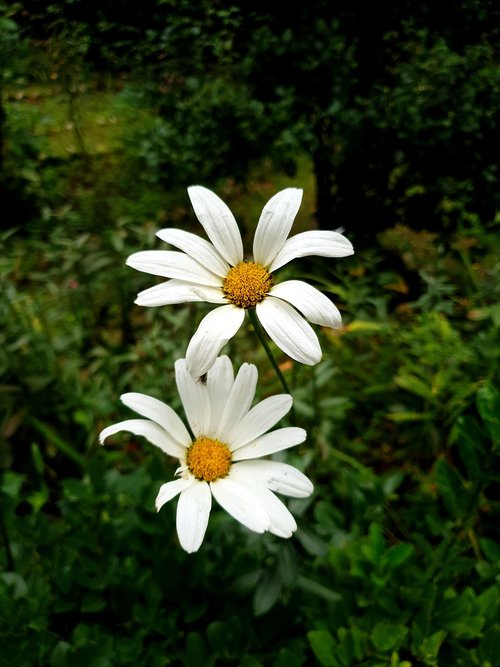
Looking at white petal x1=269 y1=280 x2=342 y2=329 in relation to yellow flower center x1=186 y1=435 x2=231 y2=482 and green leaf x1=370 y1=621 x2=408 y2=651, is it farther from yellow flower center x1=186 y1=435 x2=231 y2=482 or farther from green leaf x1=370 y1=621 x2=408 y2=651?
green leaf x1=370 y1=621 x2=408 y2=651

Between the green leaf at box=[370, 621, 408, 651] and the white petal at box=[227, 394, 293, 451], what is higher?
the white petal at box=[227, 394, 293, 451]

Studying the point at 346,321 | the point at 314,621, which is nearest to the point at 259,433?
the point at 314,621

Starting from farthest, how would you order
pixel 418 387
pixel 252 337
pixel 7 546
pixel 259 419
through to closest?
1. pixel 252 337
2. pixel 418 387
3. pixel 7 546
4. pixel 259 419

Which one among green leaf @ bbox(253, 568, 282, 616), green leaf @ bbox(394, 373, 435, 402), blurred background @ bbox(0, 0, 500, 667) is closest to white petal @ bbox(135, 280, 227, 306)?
blurred background @ bbox(0, 0, 500, 667)

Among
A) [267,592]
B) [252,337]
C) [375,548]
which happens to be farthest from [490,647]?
[252,337]

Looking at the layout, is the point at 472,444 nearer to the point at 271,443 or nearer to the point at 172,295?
the point at 271,443
